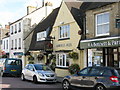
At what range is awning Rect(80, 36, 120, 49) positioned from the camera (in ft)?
46.8

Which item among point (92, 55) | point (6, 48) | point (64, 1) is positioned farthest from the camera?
point (6, 48)

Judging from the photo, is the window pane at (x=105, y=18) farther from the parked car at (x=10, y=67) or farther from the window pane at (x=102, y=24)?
the parked car at (x=10, y=67)

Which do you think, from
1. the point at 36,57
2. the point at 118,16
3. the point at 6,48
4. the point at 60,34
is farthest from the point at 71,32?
the point at 6,48

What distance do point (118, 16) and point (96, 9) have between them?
2346 mm

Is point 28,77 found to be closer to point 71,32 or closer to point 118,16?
point 71,32

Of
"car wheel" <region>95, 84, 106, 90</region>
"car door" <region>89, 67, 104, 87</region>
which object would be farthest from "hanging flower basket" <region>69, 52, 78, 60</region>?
"car wheel" <region>95, 84, 106, 90</region>

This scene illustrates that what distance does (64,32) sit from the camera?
70.5 feet

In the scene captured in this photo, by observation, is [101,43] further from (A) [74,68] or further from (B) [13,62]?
(B) [13,62]

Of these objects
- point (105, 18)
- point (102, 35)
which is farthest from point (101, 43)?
point (105, 18)

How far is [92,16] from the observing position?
17.3m

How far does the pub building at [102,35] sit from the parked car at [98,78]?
12.8 ft

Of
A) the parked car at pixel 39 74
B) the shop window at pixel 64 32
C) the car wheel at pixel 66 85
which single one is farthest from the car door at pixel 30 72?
the shop window at pixel 64 32

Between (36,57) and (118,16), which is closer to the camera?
(118,16)

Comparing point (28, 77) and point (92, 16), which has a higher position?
point (92, 16)
